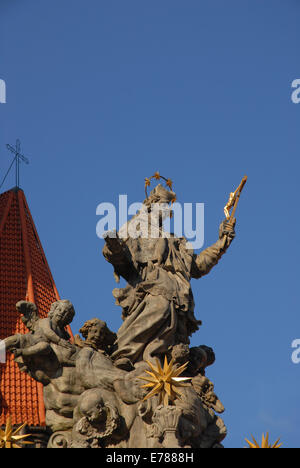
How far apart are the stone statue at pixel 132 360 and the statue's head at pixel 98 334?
0.05ft

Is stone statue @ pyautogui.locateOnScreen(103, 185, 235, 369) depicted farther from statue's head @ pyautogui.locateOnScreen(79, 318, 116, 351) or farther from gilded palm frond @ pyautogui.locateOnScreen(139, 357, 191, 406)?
gilded palm frond @ pyautogui.locateOnScreen(139, 357, 191, 406)

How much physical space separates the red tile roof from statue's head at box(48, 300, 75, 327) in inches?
440

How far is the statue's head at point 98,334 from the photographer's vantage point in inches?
680

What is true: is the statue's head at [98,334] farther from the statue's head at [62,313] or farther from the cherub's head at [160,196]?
the cherub's head at [160,196]

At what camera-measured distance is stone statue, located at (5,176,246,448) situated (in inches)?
632

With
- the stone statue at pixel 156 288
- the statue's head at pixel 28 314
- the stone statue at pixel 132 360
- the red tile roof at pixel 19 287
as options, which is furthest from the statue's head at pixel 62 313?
the red tile roof at pixel 19 287

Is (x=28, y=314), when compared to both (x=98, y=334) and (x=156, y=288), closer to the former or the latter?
(x=98, y=334)

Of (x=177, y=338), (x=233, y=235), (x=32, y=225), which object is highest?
(x=32, y=225)
